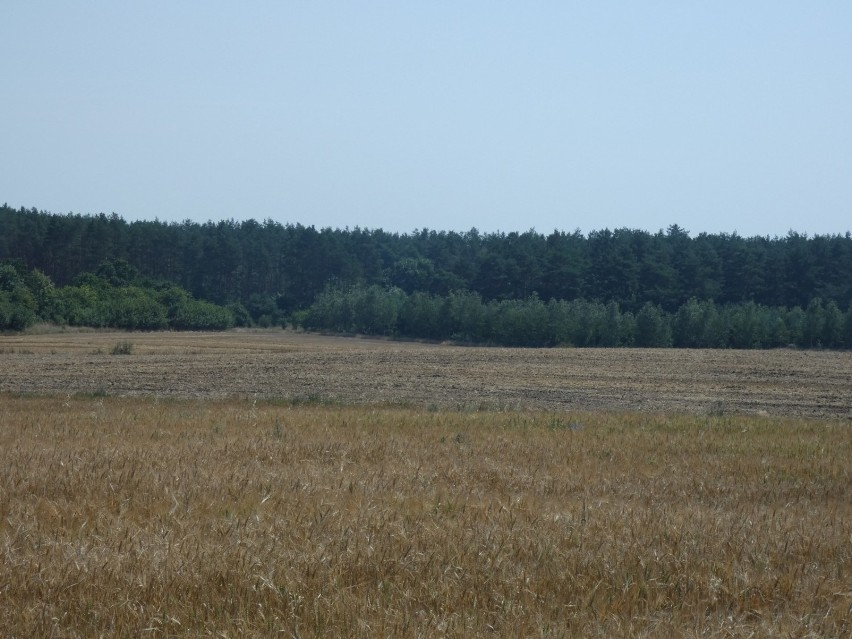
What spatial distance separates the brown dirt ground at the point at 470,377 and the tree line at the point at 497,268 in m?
28.9

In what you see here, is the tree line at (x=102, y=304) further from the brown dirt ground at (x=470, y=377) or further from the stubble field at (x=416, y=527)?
the stubble field at (x=416, y=527)

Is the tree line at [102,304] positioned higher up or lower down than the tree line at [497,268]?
lower down

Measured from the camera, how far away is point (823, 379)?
40.8 meters

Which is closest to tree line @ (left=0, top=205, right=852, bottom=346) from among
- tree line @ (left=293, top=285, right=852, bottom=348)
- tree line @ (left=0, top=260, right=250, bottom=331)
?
tree line @ (left=293, top=285, right=852, bottom=348)

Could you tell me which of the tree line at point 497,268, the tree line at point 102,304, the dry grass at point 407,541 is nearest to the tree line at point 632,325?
the tree line at point 497,268

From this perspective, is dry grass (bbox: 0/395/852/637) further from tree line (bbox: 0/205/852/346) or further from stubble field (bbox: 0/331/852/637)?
tree line (bbox: 0/205/852/346)

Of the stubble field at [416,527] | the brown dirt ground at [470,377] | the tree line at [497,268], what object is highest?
the tree line at [497,268]

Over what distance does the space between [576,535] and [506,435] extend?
7.94 metres

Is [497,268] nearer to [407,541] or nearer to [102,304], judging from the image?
[102,304]

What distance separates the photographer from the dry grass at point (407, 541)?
17.9 ft

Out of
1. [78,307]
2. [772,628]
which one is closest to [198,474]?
[772,628]

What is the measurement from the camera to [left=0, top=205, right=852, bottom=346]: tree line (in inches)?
3814

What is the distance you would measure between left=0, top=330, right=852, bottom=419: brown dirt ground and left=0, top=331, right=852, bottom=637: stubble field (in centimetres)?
→ 1053

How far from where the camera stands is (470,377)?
130ft
